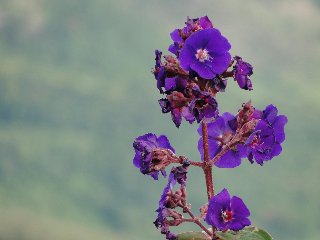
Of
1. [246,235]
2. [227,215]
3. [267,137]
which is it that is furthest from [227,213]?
[267,137]

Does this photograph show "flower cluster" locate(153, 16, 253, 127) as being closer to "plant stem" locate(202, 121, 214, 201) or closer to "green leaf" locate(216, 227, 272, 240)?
"plant stem" locate(202, 121, 214, 201)

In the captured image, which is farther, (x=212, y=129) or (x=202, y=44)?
(x=212, y=129)

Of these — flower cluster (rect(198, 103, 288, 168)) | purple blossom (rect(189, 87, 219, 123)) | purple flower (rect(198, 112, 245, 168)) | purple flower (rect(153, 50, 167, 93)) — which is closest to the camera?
purple blossom (rect(189, 87, 219, 123))

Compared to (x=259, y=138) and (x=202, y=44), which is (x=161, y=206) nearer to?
(x=259, y=138)

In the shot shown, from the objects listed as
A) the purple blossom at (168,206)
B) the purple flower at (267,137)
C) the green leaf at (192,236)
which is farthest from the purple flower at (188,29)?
the green leaf at (192,236)

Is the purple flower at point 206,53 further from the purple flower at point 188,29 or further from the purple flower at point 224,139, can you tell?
the purple flower at point 224,139

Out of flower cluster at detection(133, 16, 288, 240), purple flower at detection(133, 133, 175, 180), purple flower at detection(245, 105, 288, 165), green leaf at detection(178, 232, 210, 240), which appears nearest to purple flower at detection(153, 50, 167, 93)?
flower cluster at detection(133, 16, 288, 240)

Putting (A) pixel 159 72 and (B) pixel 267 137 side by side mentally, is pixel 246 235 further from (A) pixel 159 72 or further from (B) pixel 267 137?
(A) pixel 159 72

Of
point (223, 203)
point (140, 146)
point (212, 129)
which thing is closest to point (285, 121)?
point (212, 129)
